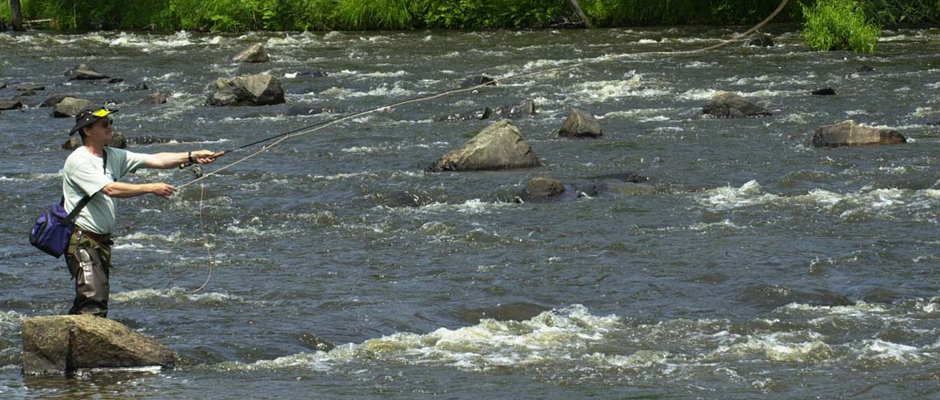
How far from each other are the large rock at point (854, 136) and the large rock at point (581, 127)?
117 inches

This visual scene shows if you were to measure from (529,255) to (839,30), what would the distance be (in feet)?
58.3

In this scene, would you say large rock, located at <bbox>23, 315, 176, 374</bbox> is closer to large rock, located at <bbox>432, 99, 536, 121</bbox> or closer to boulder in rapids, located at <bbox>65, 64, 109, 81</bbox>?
large rock, located at <bbox>432, 99, 536, 121</bbox>

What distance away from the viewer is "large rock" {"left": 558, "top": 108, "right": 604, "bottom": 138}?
18297 millimetres

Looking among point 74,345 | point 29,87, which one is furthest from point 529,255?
point 29,87

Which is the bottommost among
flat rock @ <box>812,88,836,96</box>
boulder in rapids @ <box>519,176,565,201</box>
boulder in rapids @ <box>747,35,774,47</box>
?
boulder in rapids @ <box>747,35,774,47</box>

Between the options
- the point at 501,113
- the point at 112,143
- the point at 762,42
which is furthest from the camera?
the point at 762,42

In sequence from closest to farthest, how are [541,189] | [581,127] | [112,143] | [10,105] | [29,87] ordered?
[541,189] → [581,127] → [112,143] → [10,105] → [29,87]

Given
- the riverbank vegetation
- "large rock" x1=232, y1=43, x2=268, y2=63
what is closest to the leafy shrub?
the riverbank vegetation

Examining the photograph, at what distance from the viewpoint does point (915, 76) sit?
23219 mm

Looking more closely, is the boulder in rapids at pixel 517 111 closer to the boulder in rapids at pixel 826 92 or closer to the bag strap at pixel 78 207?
the boulder in rapids at pixel 826 92

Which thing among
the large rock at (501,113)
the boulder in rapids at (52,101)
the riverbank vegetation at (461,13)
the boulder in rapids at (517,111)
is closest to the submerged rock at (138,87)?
the boulder in rapids at (52,101)

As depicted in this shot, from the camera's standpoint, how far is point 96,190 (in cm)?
836

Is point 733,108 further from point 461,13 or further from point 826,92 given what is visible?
point 461,13

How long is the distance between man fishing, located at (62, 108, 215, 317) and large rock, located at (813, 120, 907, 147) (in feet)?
32.9
